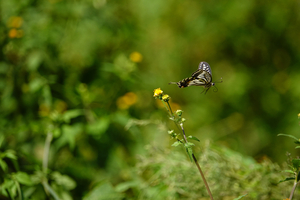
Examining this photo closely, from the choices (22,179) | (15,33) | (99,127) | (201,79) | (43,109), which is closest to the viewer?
(201,79)

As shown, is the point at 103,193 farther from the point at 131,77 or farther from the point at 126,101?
the point at 131,77

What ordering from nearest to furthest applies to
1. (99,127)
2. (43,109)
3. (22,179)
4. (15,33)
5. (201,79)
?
(201,79)
(22,179)
(99,127)
(15,33)
(43,109)

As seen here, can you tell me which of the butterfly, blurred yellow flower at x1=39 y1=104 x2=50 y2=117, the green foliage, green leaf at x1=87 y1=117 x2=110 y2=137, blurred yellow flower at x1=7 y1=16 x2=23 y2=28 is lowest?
the green foliage

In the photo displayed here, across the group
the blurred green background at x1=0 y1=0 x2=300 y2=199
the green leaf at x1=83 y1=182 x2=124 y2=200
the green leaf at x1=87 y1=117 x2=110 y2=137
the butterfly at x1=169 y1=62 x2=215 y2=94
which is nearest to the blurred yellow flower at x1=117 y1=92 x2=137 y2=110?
the blurred green background at x1=0 y1=0 x2=300 y2=199

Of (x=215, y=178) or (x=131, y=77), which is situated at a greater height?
(x=131, y=77)

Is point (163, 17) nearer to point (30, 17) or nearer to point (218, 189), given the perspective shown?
point (30, 17)

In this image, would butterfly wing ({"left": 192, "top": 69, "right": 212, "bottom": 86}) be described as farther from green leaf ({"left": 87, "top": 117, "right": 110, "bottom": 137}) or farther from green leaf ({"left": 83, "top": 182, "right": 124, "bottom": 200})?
green leaf ({"left": 87, "top": 117, "right": 110, "bottom": 137})

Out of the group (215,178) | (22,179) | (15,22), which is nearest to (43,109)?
(15,22)

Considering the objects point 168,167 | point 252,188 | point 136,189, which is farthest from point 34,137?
point 252,188
